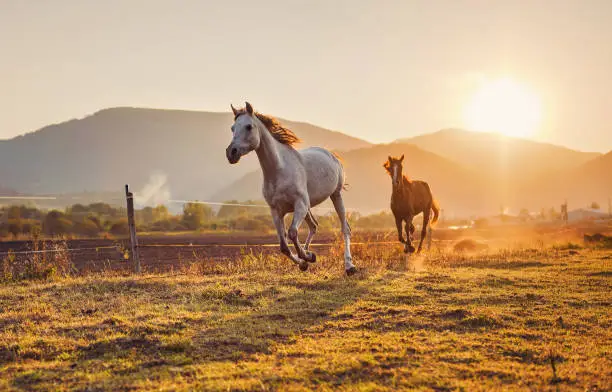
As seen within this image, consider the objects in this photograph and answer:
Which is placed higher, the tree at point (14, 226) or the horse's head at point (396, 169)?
the horse's head at point (396, 169)

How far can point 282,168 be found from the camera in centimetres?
858

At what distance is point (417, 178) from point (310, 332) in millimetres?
143494

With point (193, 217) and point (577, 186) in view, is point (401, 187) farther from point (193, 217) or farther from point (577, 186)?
point (577, 186)

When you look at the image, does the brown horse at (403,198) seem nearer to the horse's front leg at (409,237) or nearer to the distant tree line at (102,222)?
the horse's front leg at (409,237)

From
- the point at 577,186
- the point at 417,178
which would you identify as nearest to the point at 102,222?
the point at 417,178

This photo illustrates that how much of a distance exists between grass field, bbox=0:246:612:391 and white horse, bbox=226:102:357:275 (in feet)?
3.79

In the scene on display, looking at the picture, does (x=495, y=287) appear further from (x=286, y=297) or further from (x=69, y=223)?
(x=69, y=223)

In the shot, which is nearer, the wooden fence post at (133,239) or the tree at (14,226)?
the wooden fence post at (133,239)

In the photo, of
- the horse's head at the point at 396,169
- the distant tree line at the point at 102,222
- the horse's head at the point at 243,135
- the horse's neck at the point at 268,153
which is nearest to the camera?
the horse's head at the point at 243,135

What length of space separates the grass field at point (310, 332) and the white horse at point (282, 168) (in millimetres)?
1156

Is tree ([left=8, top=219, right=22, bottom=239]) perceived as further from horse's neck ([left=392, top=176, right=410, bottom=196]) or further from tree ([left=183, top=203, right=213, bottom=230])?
horse's neck ([left=392, top=176, right=410, bottom=196])

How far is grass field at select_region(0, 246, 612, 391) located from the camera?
4309 millimetres

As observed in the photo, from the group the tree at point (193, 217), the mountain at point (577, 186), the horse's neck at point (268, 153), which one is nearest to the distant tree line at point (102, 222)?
the tree at point (193, 217)

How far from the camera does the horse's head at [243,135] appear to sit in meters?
7.69
